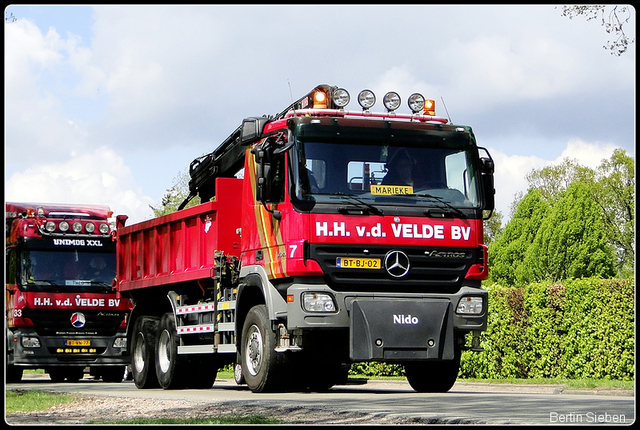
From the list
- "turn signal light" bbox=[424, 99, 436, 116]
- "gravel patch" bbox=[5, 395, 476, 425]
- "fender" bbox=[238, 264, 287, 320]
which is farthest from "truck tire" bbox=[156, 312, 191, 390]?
"turn signal light" bbox=[424, 99, 436, 116]

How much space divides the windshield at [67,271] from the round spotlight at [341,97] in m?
10.2

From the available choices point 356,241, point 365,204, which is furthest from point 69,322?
point 365,204

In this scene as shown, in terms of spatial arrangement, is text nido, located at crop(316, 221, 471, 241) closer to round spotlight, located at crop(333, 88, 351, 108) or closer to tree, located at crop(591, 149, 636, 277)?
round spotlight, located at crop(333, 88, 351, 108)

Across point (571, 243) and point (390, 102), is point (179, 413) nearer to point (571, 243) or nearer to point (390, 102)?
point (390, 102)

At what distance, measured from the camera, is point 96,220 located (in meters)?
22.7

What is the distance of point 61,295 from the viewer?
72.2 feet

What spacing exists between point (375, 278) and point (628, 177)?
53536 millimetres

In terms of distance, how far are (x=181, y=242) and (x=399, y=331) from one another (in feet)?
17.3

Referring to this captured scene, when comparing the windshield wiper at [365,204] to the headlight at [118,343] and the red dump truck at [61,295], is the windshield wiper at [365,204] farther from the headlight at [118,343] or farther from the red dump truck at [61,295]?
the headlight at [118,343]

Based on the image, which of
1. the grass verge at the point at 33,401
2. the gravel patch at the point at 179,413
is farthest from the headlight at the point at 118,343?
the gravel patch at the point at 179,413

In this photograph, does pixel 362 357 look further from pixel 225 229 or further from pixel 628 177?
pixel 628 177

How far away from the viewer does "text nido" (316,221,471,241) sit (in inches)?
501

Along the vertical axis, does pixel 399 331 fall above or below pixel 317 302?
below

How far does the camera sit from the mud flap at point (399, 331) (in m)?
12.6
